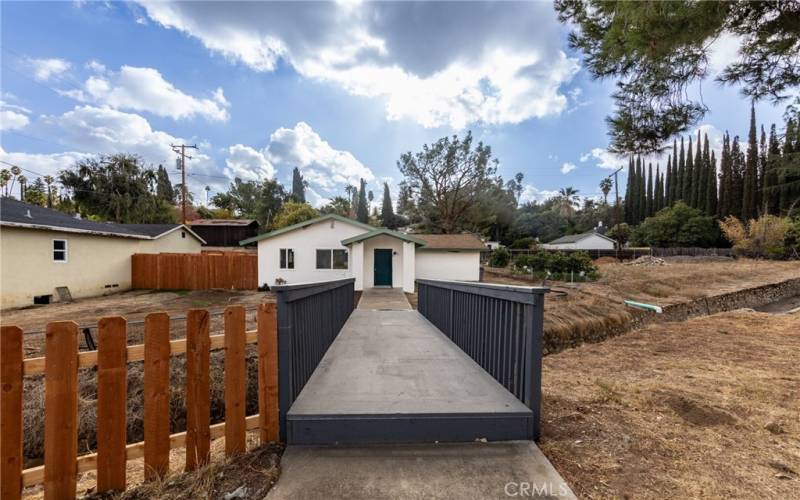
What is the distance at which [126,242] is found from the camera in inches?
642

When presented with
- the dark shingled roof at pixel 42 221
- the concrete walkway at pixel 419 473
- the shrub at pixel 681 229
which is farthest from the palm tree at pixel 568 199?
the concrete walkway at pixel 419 473

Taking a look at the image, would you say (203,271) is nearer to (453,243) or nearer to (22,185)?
(453,243)

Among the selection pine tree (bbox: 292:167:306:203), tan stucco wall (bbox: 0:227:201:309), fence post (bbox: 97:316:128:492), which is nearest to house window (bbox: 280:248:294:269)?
tan stucco wall (bbox: 0:227:201:309)

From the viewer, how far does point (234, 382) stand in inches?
83.5

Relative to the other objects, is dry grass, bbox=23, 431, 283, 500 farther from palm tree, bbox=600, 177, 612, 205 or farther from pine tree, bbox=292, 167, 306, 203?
palm tree, bbox=600, 177, 612, 205

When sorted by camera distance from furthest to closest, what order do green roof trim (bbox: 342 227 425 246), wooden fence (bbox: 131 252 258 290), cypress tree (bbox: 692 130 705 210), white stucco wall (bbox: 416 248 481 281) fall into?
1. cypress tree (bbox: 692 130 705 210)
2. white stucco wall (bbox: 416 248 481 281)
3. wooden fence (bbox: 131 252 258 290)
4. green roof trim (bbox: 342 227 425 246)

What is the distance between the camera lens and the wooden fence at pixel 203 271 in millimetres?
16062

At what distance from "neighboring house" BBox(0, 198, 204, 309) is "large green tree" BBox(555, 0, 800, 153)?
16872mm

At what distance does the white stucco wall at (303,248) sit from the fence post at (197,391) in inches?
535

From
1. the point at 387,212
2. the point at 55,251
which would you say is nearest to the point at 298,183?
the point at 387,212

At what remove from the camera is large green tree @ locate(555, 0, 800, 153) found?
10.8ft

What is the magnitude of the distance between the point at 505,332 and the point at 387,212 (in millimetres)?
53156

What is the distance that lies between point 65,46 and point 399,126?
44.3ft

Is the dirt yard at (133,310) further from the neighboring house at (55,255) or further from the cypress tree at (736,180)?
the cypress tree at (736,180)
